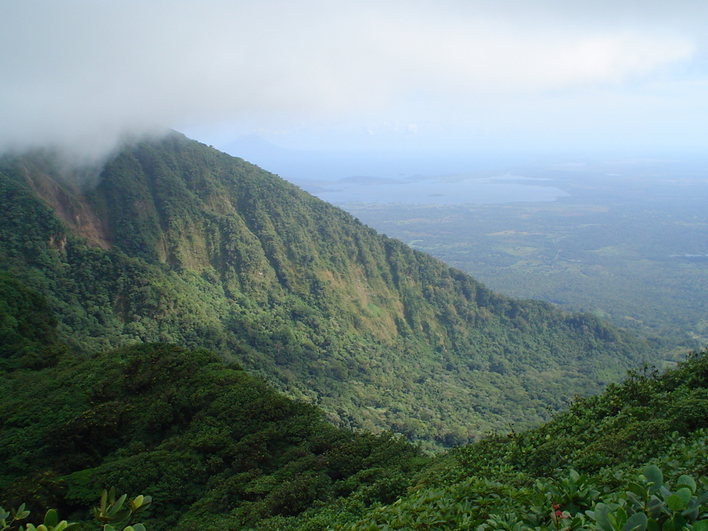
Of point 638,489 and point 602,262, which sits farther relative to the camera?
point 602,262

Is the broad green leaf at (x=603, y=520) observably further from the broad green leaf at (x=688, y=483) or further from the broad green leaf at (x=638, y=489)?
the broad green leaf at (x=688, y=483)

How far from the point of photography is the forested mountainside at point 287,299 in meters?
45.0

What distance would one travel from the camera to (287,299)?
A: 67.2m

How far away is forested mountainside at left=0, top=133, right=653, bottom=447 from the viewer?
148ft

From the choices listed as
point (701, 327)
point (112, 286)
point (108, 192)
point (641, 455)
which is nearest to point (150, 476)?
point (641, 455)

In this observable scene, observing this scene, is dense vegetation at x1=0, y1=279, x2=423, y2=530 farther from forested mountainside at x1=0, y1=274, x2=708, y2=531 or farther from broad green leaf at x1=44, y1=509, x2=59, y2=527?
broad green leaf at x1=44, y1=509, x2=59, y2=527

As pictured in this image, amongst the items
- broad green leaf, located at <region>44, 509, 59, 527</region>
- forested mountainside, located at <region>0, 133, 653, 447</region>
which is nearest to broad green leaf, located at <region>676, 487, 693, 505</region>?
broad green leaf, located at <region>44, 509, 59, 527</region>

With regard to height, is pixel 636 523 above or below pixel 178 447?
above

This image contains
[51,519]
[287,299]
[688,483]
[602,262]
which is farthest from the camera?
[602,262]

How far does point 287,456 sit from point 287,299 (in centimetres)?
4898

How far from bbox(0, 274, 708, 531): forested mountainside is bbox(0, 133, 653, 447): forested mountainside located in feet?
57.6

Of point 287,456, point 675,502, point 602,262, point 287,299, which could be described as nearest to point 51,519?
point 675,502

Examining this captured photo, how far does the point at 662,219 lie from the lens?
19025 cm

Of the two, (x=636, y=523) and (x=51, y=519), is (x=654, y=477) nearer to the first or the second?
(x=636, y=523)
